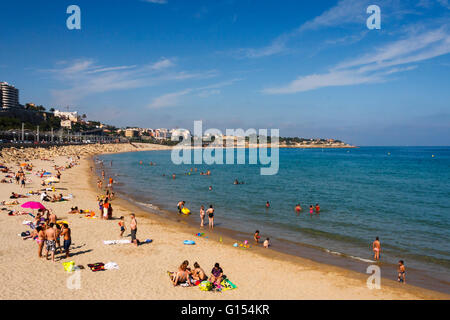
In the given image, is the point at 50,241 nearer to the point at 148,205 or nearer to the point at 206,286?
the point at 206,286

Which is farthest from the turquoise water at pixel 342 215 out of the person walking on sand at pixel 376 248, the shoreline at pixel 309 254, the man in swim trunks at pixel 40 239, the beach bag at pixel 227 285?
the man in swim trunks at pixel 40 239

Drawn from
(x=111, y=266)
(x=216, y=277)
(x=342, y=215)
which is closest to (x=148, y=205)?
(x=111, y=266)

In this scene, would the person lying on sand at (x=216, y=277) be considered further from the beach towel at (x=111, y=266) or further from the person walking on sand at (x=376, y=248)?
the person walking on sand at (x=376, y=248)

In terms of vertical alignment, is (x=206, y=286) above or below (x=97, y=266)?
below

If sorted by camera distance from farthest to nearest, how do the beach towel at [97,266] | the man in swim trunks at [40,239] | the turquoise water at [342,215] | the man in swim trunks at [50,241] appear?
the turquoise water at [342,215], the man in swim trunks at [40,239], the man in swim trunks at [50,241], the beach towel at [97,266]

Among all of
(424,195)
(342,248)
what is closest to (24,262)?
(342,248)

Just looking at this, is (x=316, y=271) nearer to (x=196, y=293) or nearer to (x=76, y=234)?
(x=196, y=293)

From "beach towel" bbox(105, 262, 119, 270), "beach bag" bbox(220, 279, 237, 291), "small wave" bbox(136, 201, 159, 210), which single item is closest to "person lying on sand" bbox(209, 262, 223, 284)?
"beach bag" bbox(220, 279, 237, 291)

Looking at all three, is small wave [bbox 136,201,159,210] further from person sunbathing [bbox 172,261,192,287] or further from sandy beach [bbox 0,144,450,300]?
person sunbathing [bbox 172,261,192,287]

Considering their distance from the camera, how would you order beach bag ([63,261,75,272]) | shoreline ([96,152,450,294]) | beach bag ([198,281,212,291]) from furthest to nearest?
shoreline ([96,152,450,294]), beach bag ([63,261,75,272]), beach bag ([198,281,212,291])

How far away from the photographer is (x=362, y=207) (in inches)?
1007
